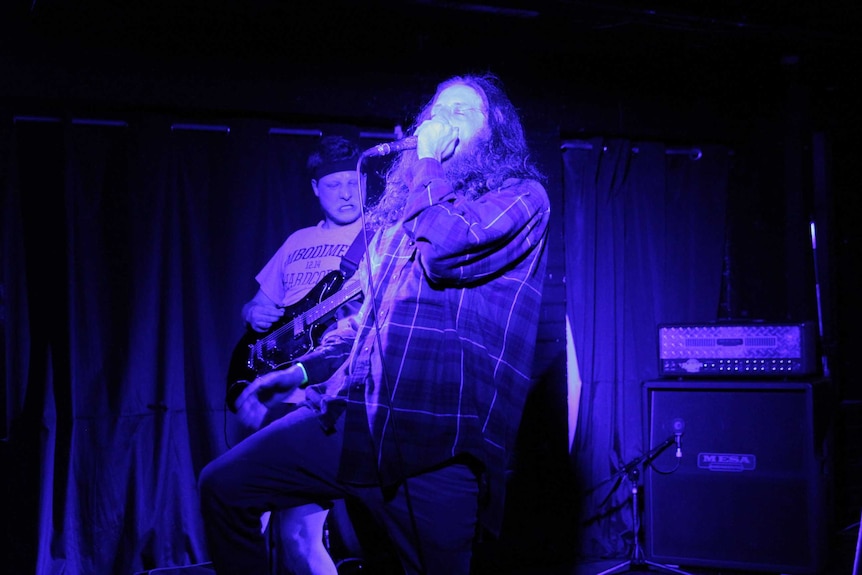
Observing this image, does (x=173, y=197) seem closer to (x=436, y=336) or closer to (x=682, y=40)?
(x=436, y=336)

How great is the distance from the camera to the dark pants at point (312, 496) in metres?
1.61

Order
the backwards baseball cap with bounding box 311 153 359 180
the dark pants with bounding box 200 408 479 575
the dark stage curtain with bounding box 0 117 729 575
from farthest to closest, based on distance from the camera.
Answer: the backwards baseball cap with bounding box 311 153 359 180 < the dark stage curtain with bounding box 0 117 729 575 < the dark pants with bounding box 200 408 479 575

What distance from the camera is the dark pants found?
5.29 ft

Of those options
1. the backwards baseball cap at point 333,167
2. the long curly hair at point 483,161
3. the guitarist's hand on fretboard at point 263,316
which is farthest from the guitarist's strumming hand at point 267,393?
the long curly hair at point 483,161

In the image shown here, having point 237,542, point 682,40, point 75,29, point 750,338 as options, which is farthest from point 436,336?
point 682,40

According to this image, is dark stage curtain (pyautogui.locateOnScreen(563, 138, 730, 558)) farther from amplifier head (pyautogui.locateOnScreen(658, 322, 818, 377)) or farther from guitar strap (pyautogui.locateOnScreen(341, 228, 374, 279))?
guitar strap (pyautogui.locateOnScreen(341, 228, 374, 279))

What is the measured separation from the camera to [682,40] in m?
3.99

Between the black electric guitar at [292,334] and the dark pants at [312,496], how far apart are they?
5.18ft

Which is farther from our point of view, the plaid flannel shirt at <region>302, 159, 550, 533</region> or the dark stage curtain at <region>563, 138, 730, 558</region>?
the dark stage curtain at <region>563, 138, 730, 558</region>

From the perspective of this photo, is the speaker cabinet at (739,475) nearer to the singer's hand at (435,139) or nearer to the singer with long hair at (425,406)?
the singer with long hair at (425,406)

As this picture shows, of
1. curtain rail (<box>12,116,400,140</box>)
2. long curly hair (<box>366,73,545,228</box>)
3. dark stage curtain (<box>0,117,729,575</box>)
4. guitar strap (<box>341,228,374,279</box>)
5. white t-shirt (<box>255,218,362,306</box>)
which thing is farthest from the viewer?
white t-shirt (<box>255,218,362,306</box>)

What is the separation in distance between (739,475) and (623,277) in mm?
1267

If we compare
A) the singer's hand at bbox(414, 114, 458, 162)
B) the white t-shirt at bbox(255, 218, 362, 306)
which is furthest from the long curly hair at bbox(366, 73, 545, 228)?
the white t-shirt at bbox(255, 218, 362, 306)

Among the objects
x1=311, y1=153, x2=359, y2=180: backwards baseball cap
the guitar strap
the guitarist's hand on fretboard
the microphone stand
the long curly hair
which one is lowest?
the microphone stand
